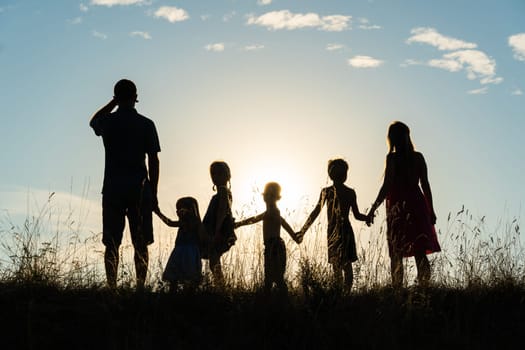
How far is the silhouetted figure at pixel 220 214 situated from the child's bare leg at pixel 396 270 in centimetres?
167

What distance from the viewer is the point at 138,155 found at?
7262 millimetres

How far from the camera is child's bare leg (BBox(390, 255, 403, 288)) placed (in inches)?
291

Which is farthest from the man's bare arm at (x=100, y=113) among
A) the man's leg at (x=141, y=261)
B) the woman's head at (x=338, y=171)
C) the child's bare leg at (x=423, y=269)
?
the child's bare leg at (x=423, y=269)

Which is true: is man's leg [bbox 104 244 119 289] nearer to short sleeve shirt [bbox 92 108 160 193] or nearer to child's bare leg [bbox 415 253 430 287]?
short sleeve shirt [bbox 92 108 160 193]

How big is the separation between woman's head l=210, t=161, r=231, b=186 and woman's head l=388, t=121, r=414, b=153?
1823 mm

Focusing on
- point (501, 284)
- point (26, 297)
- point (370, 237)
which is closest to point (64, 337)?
point (26, 297)

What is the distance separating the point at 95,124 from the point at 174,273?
166cm

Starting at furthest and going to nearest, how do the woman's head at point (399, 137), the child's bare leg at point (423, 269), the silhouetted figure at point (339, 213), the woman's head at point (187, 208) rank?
the woman's head at point (399, 137) → the silhouetted figure at point (339, 213) → the woman's head at point (187, 208) → the child's bare leg at point (423, 269)

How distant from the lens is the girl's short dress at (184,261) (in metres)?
7.20

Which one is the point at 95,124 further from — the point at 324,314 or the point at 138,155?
the point at 324,314

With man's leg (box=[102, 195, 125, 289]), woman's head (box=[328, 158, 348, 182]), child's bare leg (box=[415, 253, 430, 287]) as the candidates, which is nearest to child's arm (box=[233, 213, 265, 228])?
woman's head (box=[328, 158, 348, 182])

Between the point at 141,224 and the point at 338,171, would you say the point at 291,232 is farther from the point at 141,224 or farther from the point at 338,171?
the point at 141,224

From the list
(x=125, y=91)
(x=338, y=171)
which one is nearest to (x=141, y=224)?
(x=125, y=91)

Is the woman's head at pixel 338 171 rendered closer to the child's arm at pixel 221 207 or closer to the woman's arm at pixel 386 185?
the woman's arm at pixel 386 185
